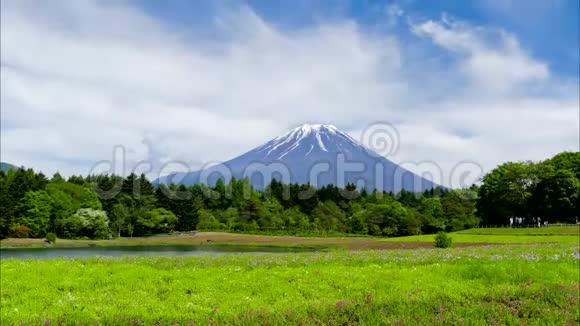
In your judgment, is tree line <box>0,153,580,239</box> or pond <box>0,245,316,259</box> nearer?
pond <box>0,245,316,259</box>

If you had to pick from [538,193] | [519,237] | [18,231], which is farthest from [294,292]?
[538,193]

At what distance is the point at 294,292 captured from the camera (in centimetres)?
1273

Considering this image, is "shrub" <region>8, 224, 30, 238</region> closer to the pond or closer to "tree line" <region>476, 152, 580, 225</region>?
the pond

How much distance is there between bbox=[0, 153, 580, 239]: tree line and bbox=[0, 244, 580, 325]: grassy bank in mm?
79168

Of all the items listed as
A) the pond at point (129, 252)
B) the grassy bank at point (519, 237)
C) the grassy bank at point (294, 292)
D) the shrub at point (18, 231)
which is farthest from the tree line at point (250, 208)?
the grassy bank at point (294, 292)

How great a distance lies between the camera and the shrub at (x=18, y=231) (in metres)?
83.3

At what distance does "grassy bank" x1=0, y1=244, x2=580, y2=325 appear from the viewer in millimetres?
8305

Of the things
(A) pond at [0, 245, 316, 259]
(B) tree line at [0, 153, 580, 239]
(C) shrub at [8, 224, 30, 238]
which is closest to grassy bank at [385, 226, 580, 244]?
(A) pond at [0, 245, 316, 259]

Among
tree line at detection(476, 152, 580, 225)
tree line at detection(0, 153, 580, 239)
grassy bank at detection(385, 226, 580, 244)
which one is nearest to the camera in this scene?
grassy bank at detection(385, 226, 580, 244)

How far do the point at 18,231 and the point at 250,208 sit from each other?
50038 mm

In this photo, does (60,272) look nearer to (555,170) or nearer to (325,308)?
(325,308)

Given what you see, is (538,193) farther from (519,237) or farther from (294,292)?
(294,292)

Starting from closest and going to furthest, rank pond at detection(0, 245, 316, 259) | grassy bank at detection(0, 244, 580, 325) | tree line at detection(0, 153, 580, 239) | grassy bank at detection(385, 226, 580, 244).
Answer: grassy bank at detection(0, 244, 580, 325) → pond at detection(0, 245, 316, 259) → grassy bank at detection(385, 226, 580, 244) → tree line at detection(0, 153, 580, 239)

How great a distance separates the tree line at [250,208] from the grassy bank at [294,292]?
260 ft
